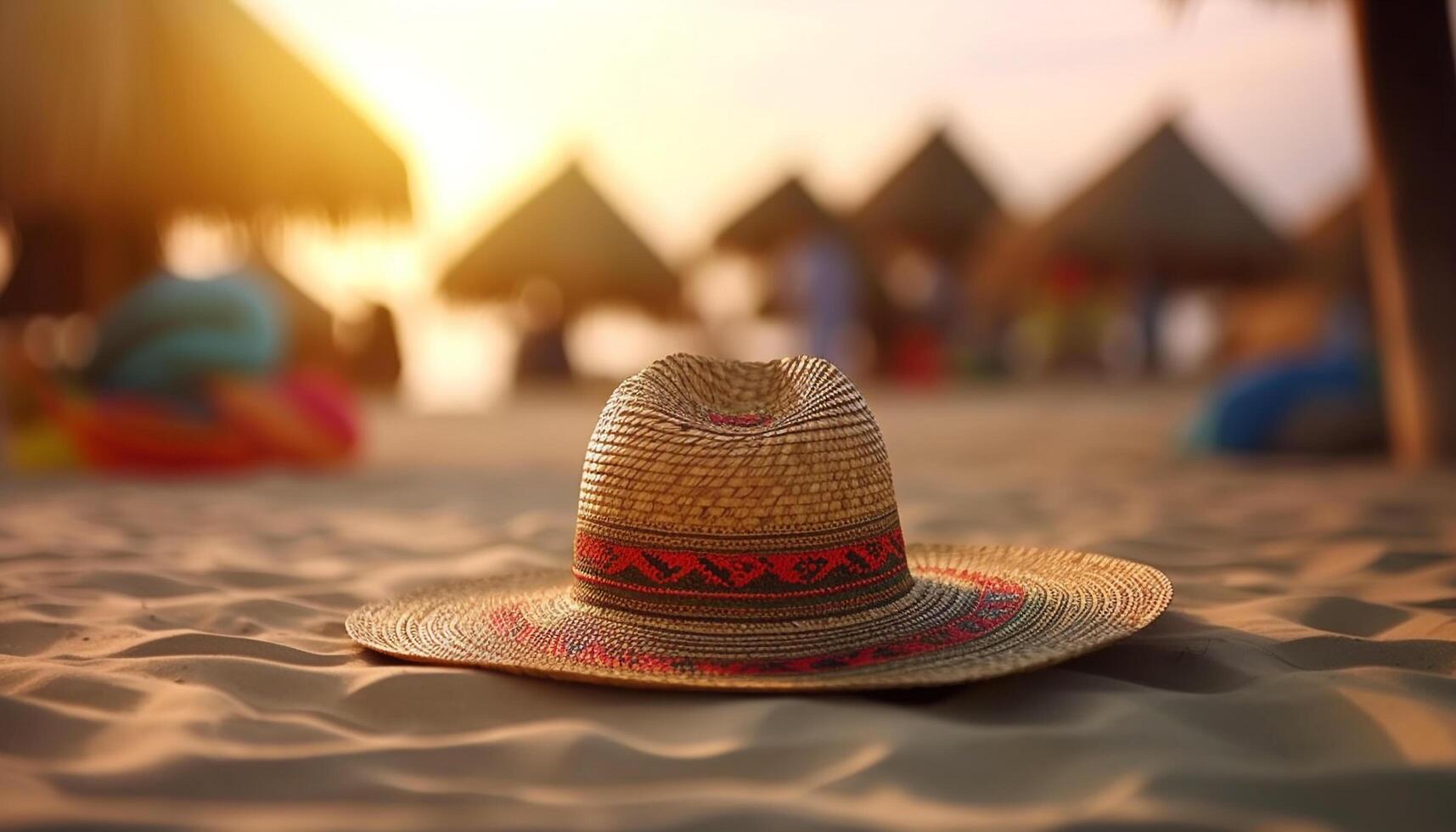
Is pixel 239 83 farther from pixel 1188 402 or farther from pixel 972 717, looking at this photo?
pixel 1188 402

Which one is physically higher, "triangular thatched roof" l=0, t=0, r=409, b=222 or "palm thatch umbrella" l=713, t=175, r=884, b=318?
"palm thatch umbrella" l=713, t=175, r=884, b=318

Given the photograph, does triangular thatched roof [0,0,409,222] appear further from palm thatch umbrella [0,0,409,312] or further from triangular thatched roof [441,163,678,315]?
triangular thatched roof [441,163,678,315]

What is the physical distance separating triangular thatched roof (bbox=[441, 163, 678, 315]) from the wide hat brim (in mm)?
14014

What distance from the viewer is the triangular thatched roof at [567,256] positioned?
15.7 meters

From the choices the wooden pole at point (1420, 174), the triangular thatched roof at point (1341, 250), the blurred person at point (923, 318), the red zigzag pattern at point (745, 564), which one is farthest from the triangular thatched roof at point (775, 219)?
the red zigzag pattern at point (745, 564)

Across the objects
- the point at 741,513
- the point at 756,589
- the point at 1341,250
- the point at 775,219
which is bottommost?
the point at 756,589

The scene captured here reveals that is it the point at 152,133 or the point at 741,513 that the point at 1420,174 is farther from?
the point at 152,133

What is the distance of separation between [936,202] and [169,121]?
11822mm

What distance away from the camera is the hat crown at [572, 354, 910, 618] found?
1628mm

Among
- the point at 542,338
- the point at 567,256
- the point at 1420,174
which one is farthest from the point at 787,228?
the point at 1420,174

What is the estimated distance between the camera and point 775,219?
54.4 feet

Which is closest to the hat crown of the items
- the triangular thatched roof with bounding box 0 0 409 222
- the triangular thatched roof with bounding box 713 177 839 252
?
the triangular thatched roof with bounding box 0 0 409 222

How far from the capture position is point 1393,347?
15.6 ft

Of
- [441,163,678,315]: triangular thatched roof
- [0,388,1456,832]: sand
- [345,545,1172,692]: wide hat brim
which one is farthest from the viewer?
[441,163,678,315]: triangular thatched roof
